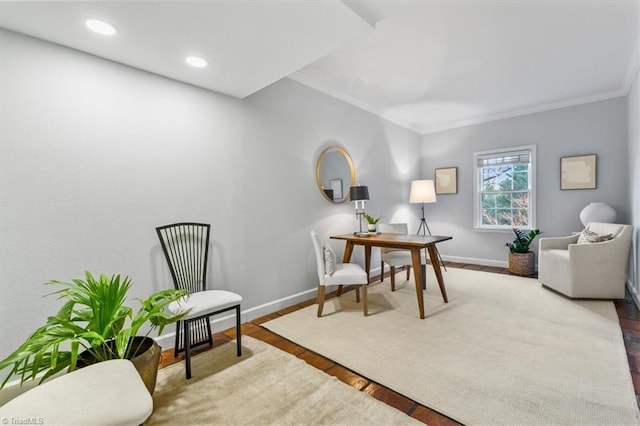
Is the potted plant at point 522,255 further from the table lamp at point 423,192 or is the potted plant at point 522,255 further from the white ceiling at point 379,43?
the white ceiling at point 379,43

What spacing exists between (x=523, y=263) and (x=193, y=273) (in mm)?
4495

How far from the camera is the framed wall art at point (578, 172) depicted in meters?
4.10

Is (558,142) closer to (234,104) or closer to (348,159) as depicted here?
(348,159)

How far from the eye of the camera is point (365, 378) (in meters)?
1.86

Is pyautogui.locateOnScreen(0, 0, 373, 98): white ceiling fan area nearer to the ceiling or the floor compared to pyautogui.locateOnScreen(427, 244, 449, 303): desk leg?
nearer to the ceiling

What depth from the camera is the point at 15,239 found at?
5.71 ft

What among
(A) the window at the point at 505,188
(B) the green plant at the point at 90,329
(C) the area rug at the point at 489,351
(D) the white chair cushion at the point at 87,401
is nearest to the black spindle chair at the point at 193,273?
(B) the green plant at the point at 90,329

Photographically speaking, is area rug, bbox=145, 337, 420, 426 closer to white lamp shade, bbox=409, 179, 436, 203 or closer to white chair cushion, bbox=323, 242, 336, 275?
white chair cushion, bbox=323, 242, 336, 275

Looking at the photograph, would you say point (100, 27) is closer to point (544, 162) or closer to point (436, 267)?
point (436, 267)

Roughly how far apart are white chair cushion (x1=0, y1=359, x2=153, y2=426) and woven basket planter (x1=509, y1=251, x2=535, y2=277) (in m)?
4.83

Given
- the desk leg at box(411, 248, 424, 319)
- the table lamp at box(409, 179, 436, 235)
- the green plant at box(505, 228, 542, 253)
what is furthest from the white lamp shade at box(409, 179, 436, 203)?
the desk leg at box(411, 248, 424, 319)

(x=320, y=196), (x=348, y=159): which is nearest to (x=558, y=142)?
(x=348, y=159)

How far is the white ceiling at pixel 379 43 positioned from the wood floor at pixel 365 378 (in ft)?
7.30

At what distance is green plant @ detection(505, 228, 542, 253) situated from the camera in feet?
14.3
